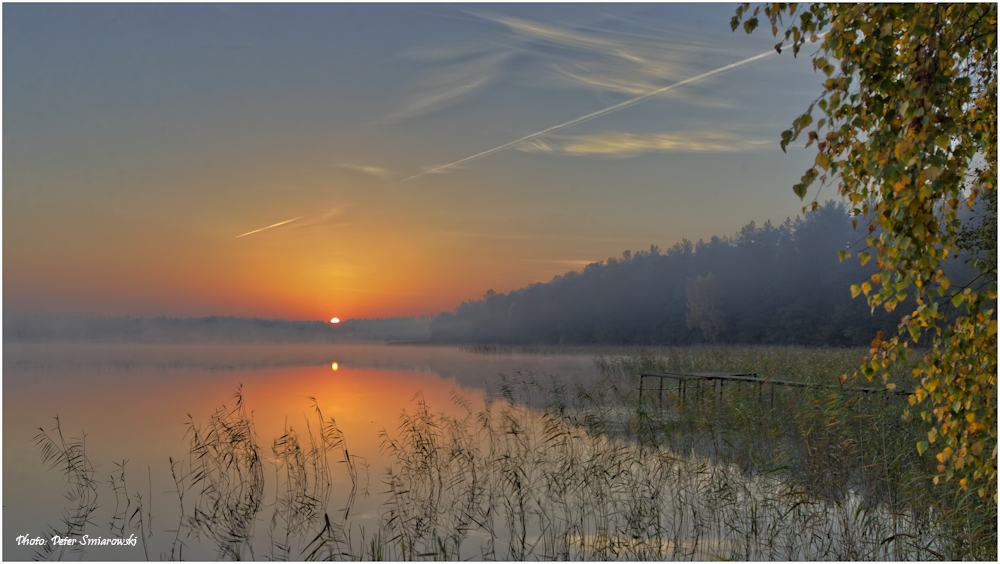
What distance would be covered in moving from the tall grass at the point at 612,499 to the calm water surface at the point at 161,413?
29 centimetres

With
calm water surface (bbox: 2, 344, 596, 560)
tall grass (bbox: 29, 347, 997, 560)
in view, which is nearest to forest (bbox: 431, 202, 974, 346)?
calm water surface (bbox: 2, 344, 596, 560)

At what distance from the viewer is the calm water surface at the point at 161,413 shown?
10.2 metres

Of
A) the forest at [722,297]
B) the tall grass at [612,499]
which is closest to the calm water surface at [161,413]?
the tall grass at [612,499]

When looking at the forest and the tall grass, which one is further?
the forest

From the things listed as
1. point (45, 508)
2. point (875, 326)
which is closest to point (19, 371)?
point (45, 508)

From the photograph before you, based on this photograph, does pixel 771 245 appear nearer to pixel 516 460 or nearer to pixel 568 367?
pixel 568 367

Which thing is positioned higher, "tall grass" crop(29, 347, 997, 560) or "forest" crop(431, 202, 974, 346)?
"forest" crop(431, 202, 974, 346)

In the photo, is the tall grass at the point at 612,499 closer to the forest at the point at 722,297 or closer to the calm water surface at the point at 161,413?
the calm water surface at the point at 161,413

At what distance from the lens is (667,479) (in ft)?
33.4

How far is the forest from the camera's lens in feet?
205

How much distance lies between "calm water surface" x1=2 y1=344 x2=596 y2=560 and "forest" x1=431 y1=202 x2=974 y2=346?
34.7 metres

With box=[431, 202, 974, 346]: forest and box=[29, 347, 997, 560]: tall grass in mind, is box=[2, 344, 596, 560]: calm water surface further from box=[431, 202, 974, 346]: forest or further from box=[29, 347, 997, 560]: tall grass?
box=[431, 202, 974, 346]: forest

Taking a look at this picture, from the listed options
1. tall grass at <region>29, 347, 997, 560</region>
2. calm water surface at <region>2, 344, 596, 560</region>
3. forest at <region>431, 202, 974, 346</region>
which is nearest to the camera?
tall grass at <region>29, 347, 997, 560</region>

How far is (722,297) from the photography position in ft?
237
